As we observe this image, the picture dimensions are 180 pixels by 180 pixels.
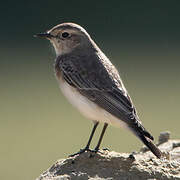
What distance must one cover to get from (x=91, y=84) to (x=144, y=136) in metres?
1.02

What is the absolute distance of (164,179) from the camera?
825 cm

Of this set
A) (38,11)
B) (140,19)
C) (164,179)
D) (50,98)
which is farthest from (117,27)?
(164,179)

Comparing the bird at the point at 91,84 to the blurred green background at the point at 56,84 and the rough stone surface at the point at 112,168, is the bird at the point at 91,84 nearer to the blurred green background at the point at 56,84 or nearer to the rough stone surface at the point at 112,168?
the rough stone surface at the point at 112,168

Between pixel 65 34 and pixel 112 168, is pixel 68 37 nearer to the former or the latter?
pixel 65 34

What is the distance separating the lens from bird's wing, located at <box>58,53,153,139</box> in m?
8.62

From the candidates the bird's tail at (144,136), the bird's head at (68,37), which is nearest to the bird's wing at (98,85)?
the bird's tail at (144,136)

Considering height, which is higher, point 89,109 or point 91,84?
point 91,84

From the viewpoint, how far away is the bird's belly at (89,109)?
873 centimetres

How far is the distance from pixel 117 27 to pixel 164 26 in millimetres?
1661

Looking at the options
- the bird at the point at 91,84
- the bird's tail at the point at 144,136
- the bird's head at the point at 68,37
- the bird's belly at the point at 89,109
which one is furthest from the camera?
the bird's head at the point at 68,37

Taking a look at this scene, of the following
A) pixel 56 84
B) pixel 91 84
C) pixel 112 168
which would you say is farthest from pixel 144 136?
pixel 56 84

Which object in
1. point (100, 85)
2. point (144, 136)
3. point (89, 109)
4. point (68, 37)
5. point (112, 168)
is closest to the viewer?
point (112, 168)

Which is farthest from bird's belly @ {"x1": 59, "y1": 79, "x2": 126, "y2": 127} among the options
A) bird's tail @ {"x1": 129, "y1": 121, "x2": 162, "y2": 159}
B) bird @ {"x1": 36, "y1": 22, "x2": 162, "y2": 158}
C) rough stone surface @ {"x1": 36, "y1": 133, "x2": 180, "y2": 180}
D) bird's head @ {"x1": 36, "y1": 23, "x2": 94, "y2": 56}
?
bird's head @ {"x1": 36, "y1": 23, "x2": 94, "y2": 56}

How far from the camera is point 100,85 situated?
898cm
